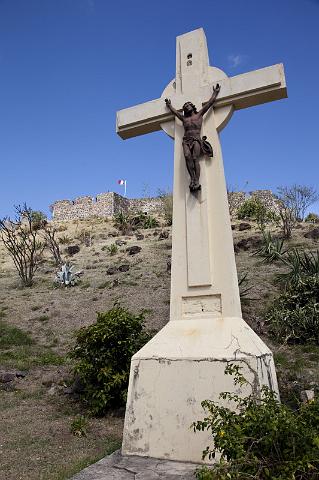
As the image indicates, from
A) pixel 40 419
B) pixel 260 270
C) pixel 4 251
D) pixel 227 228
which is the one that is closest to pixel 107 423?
pixel 40 419

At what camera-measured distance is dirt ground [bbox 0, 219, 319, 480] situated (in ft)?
15.0

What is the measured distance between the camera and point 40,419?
575 cm

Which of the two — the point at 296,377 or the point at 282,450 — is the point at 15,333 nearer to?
the point at 296,377

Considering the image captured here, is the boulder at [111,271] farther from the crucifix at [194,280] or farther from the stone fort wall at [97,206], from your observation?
the stone fort wall at [97,206]

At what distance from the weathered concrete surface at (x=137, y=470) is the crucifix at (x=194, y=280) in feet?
0.44

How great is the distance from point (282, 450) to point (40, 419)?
4338mm

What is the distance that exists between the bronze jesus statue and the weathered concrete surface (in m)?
2.82

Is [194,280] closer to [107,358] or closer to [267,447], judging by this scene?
[267,447]

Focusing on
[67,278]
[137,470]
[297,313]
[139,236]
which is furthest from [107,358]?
[139,236]

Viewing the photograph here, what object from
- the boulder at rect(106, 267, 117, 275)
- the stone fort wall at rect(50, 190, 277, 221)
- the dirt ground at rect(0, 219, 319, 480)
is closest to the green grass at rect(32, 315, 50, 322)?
the dirt ground at rect(0, 219, 319, 480)

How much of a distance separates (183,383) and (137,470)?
83 centimetres

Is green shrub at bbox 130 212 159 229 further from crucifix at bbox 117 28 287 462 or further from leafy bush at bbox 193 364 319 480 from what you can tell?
leafy bush at bbox 193 364 319 480

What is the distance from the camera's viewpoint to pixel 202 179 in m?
4.81

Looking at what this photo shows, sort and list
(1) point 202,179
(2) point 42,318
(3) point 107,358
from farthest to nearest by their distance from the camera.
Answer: (2) point 42,318 < (3) point 107,358 < (1) point 202,179
